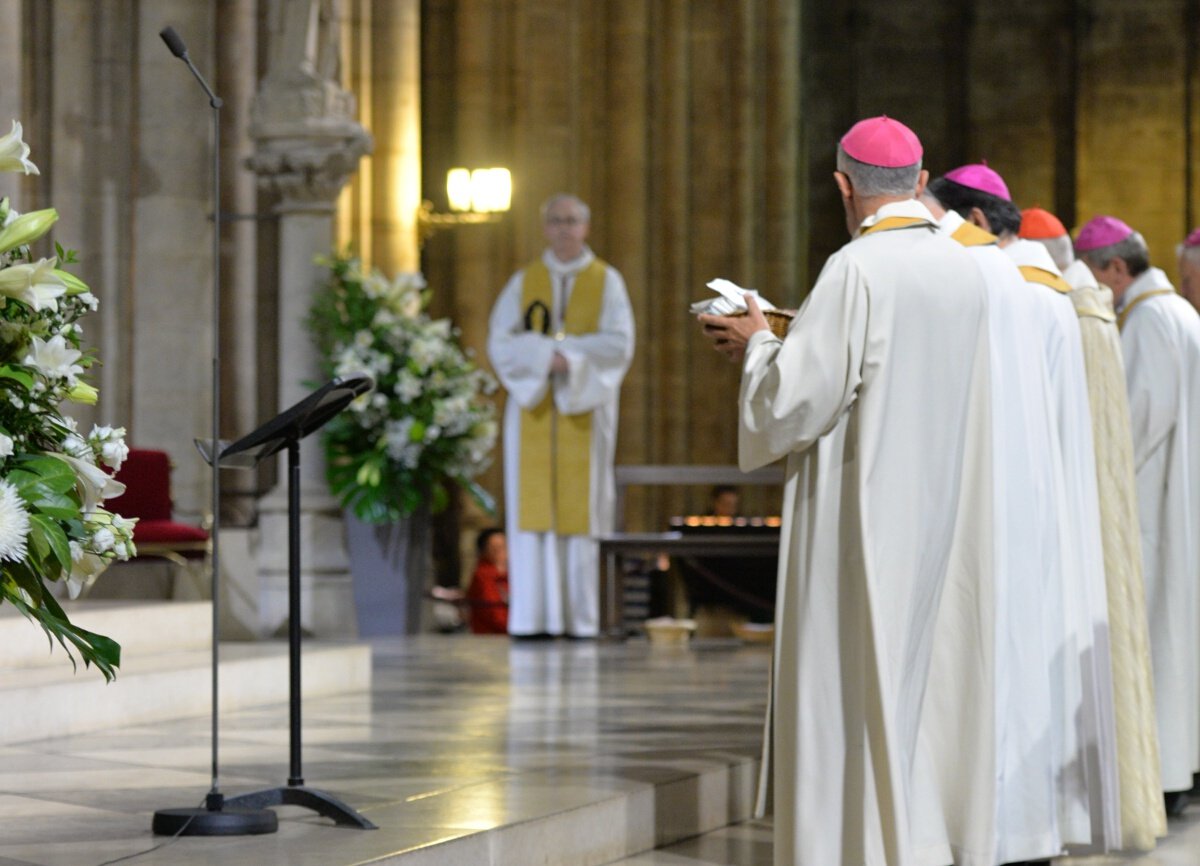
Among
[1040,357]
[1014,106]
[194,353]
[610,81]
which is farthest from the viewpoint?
[1014,106]

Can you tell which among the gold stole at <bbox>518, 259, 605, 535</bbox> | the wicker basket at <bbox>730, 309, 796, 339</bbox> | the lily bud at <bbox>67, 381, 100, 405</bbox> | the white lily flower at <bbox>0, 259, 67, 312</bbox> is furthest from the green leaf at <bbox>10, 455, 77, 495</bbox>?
the gold stole at <bbox>518, 259, 605, 535</bbox>

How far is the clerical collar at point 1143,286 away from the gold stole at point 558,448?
14.7 feet

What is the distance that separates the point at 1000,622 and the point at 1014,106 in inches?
749

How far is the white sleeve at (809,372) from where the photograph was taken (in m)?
4.43

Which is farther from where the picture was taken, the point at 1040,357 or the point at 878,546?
the point at 1040,357

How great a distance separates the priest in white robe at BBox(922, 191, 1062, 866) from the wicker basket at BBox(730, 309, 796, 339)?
0.48 metres

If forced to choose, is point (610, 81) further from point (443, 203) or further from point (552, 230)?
point (552, 230)

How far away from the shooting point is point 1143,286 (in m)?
6.73

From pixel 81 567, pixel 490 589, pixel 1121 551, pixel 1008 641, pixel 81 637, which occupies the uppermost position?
pixel 81 567

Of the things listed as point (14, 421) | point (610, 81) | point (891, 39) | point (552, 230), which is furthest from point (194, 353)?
point (891, 39)

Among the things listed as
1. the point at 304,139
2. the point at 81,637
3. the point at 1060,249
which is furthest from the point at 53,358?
the point at 304,139

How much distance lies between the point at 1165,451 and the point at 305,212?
5.14m

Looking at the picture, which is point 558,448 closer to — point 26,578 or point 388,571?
point 388,571

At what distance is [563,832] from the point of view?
4.98 meters
